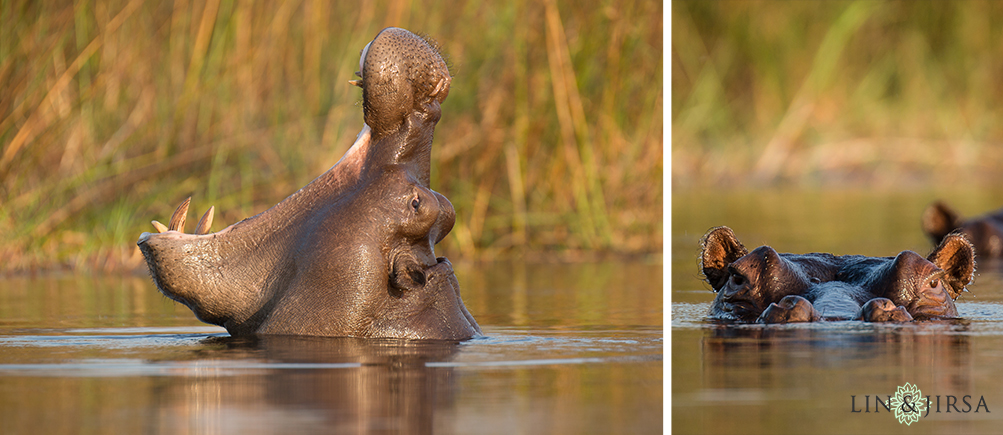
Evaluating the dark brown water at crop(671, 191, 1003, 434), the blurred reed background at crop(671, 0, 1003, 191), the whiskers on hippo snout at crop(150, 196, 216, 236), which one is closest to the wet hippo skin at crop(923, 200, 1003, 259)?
the dark brown water at crop(671, 191, 1003, 434)

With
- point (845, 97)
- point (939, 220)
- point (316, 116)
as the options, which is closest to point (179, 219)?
point (316, 116)

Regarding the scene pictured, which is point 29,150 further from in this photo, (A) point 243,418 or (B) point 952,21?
(B) point 952,21

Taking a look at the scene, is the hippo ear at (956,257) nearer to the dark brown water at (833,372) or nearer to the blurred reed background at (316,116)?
the dark brown water at (833,372)

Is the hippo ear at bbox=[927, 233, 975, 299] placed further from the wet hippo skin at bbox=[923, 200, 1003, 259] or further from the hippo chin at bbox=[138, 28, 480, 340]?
the wet hippo skin at bbox=[923, 200, 1003, 259]

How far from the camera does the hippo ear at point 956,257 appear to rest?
5.14 metres

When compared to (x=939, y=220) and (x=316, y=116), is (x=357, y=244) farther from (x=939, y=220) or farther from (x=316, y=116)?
(x=939, y=220)

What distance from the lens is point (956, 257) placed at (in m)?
5.19

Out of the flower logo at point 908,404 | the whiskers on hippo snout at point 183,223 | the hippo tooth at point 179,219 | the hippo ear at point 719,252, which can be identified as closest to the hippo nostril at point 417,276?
the whiskers on hippo snout at point 183,223

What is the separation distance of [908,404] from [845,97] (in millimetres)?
14968

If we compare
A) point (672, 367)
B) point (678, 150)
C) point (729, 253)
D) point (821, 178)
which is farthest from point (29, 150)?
point (821, 178)

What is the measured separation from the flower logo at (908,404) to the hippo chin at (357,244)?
1.63 m

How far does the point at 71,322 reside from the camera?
5.54 meters

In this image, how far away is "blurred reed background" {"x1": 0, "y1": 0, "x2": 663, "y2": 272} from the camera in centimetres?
845

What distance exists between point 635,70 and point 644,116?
34 cm
